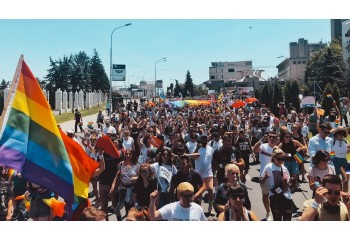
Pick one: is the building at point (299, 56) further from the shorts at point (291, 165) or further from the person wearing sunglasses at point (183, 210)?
the person wearing sunglasses at point (183, 210)

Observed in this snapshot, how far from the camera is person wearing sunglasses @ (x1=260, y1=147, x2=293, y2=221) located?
6465 millimetres

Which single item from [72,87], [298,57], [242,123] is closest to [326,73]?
[72,87]

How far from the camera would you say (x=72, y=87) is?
227 ft

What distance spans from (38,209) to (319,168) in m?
3.91

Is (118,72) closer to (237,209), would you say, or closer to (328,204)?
(237,209)

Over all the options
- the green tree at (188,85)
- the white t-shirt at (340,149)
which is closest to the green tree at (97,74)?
the green tree at (188,85)

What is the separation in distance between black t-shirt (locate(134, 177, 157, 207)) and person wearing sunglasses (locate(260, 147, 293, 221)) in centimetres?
164

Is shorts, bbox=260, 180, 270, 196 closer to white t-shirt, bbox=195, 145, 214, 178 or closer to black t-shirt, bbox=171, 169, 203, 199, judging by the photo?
black t-shirt, bbox=171, 169, 203, 199

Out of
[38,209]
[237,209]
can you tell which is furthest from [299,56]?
[237,209]

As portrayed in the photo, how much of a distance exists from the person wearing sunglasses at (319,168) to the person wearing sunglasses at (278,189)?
374 millimetres

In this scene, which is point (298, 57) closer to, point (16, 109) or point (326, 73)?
point (326, 73)

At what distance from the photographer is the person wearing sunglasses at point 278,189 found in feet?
21.2

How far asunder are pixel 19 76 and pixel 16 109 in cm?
36

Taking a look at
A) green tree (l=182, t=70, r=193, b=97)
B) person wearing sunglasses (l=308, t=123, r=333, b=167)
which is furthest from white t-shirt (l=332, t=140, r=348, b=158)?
green tree (l=182, t=70, r=193, b=97)
